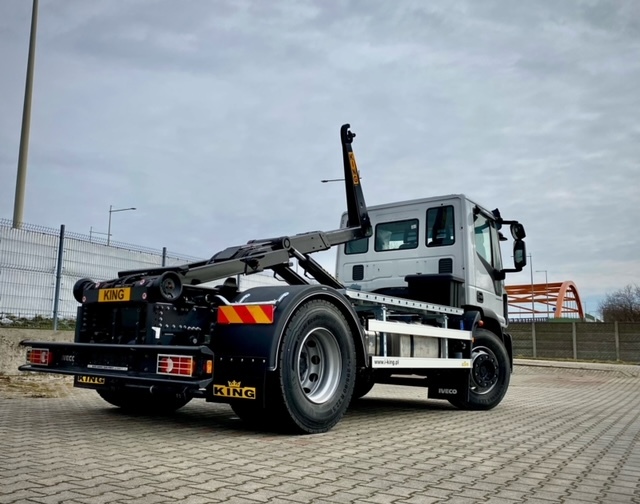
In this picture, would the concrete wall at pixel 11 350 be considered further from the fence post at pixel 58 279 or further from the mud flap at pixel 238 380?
→ the mud flap at pixel 238 380

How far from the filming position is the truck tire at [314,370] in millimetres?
5465

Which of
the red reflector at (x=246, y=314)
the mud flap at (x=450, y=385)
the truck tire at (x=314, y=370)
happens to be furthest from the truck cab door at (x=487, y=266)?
the red reflector at (x=246, y=314)

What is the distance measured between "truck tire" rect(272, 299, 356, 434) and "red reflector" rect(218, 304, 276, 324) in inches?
9.1

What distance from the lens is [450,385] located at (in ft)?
29.1

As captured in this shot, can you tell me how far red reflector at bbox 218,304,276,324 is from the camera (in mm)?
5496

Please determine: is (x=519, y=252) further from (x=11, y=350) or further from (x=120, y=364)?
(x=11, y=350)

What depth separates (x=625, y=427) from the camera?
24.5 ft

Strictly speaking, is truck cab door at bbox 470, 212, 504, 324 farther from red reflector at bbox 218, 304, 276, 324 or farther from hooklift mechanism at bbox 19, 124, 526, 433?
red reflector at bbox 218, 304, 276, 324

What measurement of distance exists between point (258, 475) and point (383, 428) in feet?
9.34

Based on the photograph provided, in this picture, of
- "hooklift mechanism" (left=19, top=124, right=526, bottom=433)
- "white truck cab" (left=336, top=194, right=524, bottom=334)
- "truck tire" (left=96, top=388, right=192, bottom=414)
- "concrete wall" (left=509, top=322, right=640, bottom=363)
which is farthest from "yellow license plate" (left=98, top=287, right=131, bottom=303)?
"concrete wall" (left=509, top=322, right=640, bottom=363)

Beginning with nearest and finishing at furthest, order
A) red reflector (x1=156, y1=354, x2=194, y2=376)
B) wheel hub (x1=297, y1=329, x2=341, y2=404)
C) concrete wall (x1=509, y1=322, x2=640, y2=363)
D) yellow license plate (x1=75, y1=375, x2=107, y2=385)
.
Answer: red reflector (x1=156, y1=354, x2=194, y2=376) → yellow license plate (x1=75, y1=375, x2=107, y2=385) → wheel hub (x1=297, y1=329, x2=341, y2=404) → concrete wall (x1=509, y1=322, x2=640, y2=363)

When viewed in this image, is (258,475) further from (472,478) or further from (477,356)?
(477,356)

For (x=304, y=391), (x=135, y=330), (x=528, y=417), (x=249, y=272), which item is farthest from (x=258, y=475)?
(x=528, y=417)

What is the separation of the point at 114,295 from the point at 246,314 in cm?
129
